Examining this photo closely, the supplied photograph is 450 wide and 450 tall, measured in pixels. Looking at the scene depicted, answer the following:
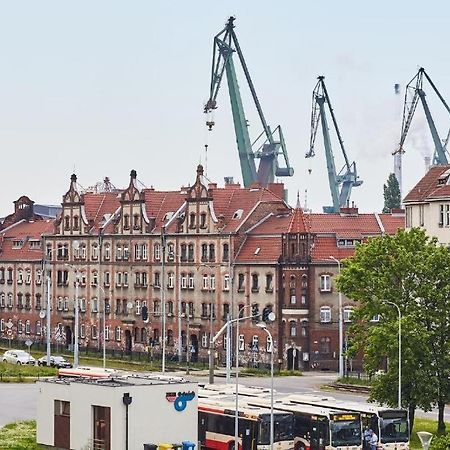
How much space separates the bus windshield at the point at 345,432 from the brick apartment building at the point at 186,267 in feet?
180

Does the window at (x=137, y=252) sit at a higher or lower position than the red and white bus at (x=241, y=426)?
higher

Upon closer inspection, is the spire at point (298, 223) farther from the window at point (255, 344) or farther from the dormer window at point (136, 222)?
the dormer window at point (136, 222)

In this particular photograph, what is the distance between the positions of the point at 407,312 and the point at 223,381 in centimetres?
3284

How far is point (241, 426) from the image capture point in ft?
227

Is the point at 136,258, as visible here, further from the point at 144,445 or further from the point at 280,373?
the point at 144,445

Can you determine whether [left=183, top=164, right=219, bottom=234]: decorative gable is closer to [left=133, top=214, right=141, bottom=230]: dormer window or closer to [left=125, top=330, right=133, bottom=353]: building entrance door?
[left=133, top=214, right=141, bottom=230]: dormer window

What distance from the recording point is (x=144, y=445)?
190ft

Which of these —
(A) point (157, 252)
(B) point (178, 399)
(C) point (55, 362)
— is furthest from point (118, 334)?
(B) point (178, 399)

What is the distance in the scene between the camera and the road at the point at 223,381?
287 feet

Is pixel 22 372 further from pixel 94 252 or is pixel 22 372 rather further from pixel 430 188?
pixel 94 252

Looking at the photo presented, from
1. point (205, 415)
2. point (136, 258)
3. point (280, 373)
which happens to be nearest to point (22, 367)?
point (280, 373)

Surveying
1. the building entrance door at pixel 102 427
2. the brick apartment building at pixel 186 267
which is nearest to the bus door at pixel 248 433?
the building entrance door at pixel 102 427

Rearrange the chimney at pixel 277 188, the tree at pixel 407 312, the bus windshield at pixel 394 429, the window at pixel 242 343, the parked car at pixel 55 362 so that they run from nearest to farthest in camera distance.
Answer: the bus windshield at pixel 394 429, the tree at pixel 407 312, the parked car at pixel 55 362, the window at pixel 242 343, the chimney at pixel 277 188

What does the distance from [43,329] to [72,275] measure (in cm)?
695
